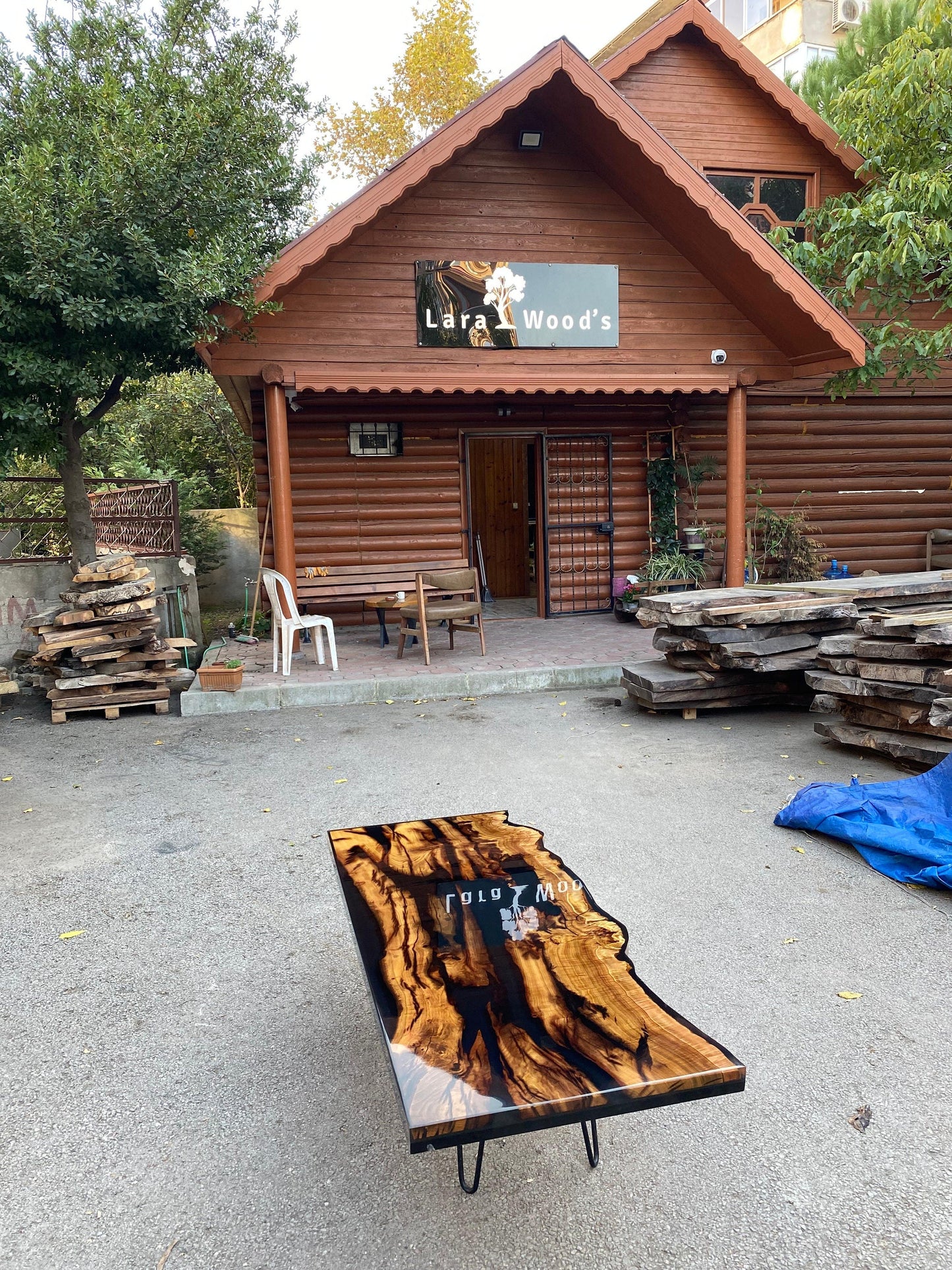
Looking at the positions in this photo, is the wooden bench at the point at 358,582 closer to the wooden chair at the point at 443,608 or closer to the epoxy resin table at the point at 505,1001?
the wooden chair at the point at 443,608

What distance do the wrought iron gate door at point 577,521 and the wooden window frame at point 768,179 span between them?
3.74m

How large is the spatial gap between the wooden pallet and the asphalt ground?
2003 mm

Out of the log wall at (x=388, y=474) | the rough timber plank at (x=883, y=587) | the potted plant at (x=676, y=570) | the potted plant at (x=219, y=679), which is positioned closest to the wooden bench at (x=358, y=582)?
the potted plant at (x=219, y=679)

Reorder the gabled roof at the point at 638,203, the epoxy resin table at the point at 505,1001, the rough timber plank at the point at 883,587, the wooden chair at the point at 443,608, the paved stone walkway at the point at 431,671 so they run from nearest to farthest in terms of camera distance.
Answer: the epoxy resin table at the point at 505,1001
the rough timber plank at the point at 883,587
the paved stone walkway at the point at 431,671
the gabled roof at the point at 638,203
the wooden chair at the point at 443,608

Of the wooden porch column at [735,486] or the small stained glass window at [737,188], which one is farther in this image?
the small stained glass window at [737,188]

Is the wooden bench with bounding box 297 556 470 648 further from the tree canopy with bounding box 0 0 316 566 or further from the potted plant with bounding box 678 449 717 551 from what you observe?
the potted plant with bounding box 678 449 717 551

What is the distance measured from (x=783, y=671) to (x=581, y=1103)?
19.4ft

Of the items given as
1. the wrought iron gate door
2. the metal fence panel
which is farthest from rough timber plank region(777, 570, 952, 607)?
the metal fence panel

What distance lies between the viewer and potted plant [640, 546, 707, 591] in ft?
40.3

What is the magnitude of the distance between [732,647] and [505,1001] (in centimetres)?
504

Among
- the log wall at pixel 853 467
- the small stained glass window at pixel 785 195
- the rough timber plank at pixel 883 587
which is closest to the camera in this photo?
the rough timber plank at pixel 883 587

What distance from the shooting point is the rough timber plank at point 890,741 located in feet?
17.6

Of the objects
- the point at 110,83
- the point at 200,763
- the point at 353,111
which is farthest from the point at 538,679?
the point at 353,111

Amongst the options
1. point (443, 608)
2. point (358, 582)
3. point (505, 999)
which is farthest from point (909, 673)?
point (358, 582)
